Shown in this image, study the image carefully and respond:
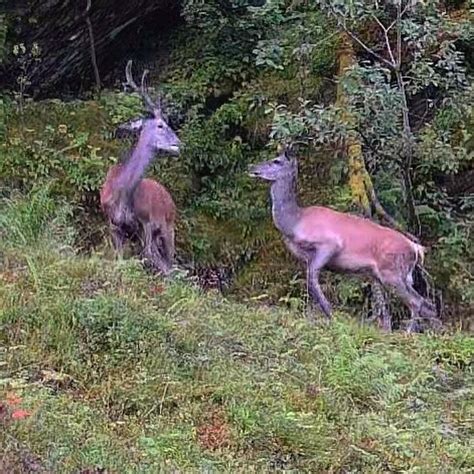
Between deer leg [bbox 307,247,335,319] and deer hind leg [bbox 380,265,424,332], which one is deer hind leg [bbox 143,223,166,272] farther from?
deer hind leg [bbox 380,265,424,332]

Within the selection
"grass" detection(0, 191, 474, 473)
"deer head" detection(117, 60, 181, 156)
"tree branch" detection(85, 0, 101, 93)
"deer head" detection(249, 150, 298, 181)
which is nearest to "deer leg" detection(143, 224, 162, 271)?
"deer head" detection(117, 60, 181, 156)

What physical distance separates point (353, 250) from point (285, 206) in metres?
0.80

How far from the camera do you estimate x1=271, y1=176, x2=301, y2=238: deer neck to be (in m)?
9.77

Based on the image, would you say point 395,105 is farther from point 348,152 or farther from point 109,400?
point 109,400

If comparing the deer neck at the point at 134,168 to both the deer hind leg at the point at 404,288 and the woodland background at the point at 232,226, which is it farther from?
the deer hind leg at the point at 404,288

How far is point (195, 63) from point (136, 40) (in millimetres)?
1041

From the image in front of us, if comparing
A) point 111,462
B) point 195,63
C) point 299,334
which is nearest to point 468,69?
point 195,63

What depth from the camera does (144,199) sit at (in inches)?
397

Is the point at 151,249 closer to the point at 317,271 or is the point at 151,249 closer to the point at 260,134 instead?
the point at 317,271

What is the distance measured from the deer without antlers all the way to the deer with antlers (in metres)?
1.16

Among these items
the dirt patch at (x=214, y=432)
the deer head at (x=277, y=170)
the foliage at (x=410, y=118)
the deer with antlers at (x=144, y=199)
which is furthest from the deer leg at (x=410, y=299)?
the dirt patch at (x=214, y=432)

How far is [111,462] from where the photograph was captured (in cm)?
497

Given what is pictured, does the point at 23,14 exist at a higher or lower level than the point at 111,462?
higher

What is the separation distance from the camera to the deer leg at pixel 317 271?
9.37m
